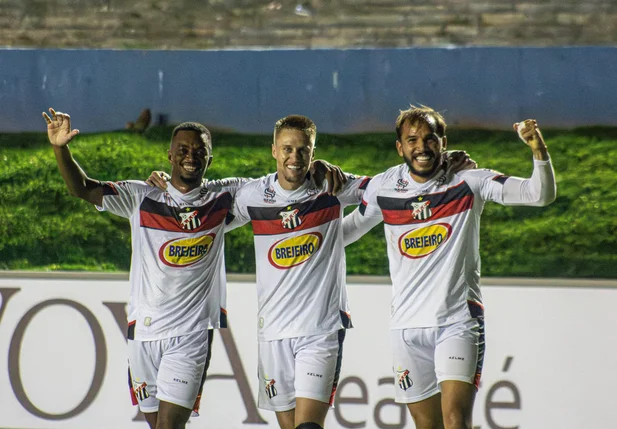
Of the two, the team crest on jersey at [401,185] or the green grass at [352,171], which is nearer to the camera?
the team crest on jersey at [401,185]

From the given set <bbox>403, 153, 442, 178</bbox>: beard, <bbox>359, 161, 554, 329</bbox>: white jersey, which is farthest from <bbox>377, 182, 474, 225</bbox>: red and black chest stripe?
<bbox>403, 153, 442, 178</bbox>: beard

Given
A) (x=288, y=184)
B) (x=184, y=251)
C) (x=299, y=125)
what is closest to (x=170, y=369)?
(x=184, y=251)

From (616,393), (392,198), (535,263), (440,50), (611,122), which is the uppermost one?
(440,50)

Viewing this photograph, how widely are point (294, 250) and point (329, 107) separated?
215 centimetres

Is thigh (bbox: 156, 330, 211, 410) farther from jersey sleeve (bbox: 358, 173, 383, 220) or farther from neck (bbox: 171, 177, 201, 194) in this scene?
jersey sleeve (bbox: 358, 173, 383, 220)

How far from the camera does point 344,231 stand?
4906 mm

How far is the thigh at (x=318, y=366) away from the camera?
4496mm

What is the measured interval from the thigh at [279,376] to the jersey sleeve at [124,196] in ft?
3.64

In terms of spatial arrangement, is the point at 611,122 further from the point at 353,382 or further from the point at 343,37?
the point at 353,382

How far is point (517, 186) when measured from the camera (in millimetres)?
4320

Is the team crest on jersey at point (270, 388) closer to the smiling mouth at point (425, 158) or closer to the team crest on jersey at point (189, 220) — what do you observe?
the team crest on jersey at point (189, 220)

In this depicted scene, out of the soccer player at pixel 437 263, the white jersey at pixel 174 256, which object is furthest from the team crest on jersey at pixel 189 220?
the soccer player at pixel 437 263

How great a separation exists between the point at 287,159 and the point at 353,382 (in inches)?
82.5

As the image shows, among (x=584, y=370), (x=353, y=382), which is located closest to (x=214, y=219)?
(x=353, y=382)
